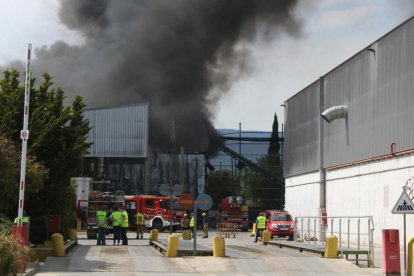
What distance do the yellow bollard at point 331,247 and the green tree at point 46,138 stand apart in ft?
27.0

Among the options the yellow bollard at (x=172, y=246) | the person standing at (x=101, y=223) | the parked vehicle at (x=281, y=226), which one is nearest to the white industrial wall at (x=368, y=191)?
the parked vehicle at (x=281, y=226)

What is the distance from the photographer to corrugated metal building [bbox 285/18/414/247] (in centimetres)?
2581

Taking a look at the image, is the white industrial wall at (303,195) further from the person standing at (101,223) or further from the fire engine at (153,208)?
the person standing at (101,223)

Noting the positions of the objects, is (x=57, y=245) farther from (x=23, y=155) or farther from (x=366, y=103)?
(x=366, y=103)

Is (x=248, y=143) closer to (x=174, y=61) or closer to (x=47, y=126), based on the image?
(x=174, y=61)

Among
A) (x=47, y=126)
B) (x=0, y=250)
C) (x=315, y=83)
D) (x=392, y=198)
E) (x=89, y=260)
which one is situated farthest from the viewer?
(x=315, y=83)

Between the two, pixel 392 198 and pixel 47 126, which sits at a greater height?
pixel 47 126

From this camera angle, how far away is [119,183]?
55344mm

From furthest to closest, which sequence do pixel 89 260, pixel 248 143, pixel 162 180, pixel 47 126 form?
pixel 248 143 < pixel 162 180 < pixel 47 126 < pixel 89 260

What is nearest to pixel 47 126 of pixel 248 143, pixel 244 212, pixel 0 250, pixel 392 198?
pixel 0 250

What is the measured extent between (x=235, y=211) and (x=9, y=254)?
3751cm

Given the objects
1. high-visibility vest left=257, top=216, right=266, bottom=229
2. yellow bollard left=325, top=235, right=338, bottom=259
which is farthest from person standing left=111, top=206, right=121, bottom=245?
yellow bollard left=325, top=235, right=338, bottom=259

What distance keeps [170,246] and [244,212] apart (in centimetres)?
3103

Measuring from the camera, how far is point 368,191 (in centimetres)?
2916
